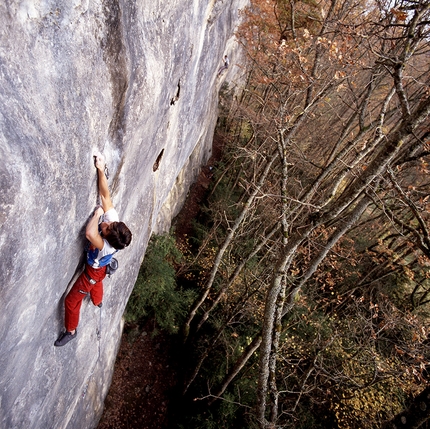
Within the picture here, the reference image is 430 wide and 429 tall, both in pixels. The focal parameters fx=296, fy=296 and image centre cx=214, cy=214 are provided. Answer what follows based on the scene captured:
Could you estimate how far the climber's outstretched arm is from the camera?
366 cm

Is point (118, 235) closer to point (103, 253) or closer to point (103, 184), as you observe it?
point (103, 253)

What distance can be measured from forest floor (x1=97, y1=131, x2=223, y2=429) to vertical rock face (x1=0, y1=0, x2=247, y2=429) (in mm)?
4196

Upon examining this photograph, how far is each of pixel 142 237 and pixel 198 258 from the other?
24.8 feet

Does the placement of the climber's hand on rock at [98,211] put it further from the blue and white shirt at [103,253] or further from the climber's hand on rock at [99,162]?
the climber's hand on rock at [99,162]

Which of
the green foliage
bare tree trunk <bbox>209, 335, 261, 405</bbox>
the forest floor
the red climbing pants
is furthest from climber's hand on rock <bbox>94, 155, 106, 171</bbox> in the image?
the forest floor

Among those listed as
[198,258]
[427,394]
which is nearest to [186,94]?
[427,394]

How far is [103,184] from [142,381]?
30.7ft

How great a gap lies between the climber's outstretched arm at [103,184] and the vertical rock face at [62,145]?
106mm

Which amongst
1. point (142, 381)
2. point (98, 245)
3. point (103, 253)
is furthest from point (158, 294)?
point (98, 245)

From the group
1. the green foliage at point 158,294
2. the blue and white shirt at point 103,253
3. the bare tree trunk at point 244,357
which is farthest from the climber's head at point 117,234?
the green foliage at point 158,294

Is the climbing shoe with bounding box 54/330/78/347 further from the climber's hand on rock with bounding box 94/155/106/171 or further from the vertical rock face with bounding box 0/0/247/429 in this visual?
the climber's hand on rock with bounding box 94/155/106/171

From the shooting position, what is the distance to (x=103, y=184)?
151 inches

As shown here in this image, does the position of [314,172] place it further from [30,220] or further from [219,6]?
[30,220]

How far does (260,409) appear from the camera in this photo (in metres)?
6.12
